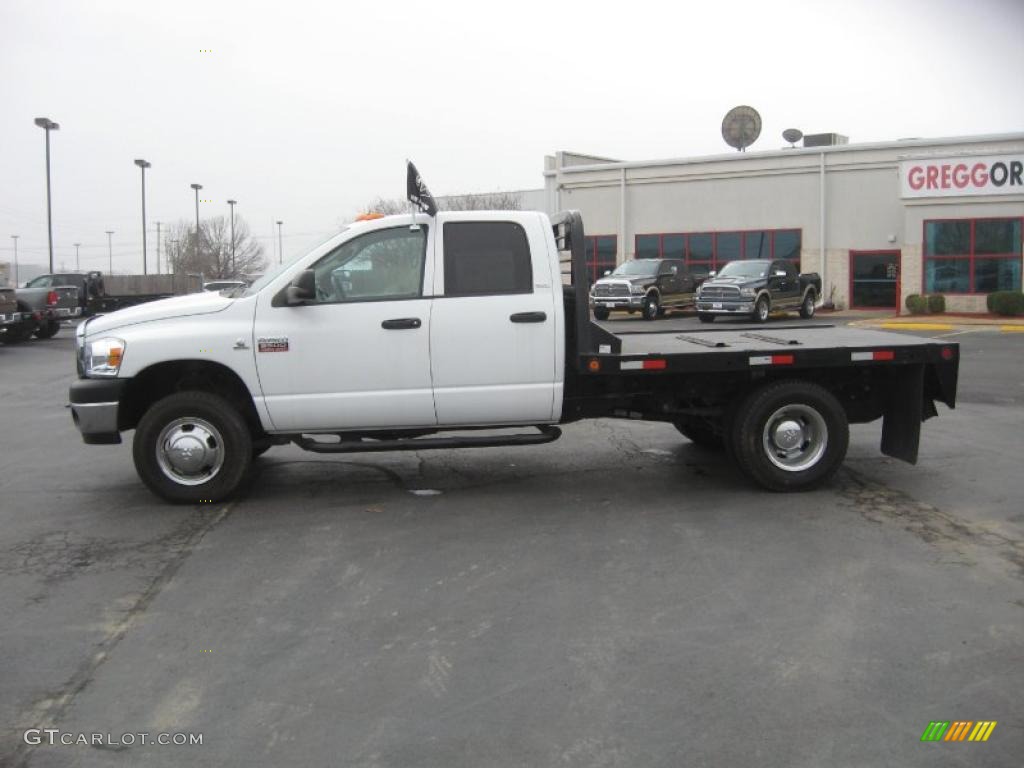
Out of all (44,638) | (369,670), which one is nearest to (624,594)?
(369,670)

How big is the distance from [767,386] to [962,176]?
90.9 ft

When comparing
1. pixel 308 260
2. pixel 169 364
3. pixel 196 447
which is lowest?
pixel 196 447

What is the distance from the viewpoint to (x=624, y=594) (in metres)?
5.53

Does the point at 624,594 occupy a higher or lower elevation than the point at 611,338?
lower

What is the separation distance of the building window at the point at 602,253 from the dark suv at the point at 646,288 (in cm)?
740

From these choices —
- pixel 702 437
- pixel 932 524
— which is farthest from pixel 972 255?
pixel 932 524

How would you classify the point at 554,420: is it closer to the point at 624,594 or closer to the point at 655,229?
the point at 624,594

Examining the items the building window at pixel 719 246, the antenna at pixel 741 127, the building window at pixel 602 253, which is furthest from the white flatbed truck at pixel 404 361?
the antenna at pixel 741 127

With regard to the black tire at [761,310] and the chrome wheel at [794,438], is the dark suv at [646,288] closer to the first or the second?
the black tire at [761,310]

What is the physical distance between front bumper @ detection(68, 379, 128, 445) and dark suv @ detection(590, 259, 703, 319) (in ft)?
78.1

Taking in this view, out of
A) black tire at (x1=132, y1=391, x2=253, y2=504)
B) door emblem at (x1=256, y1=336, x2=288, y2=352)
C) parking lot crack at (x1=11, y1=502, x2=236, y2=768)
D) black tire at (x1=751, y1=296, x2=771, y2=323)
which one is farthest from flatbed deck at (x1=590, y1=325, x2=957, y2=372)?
black tire at (x1=751, y1=296, x2=771, y2=323)

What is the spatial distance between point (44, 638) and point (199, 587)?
928 millimetres

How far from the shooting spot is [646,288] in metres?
31.4

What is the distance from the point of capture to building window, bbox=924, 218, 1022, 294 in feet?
105
